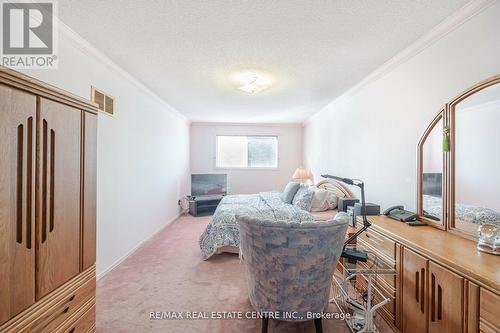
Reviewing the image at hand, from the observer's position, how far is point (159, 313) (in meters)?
2.02

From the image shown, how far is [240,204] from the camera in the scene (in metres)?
3.88

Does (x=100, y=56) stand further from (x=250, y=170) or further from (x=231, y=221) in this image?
(x=250, y=170)

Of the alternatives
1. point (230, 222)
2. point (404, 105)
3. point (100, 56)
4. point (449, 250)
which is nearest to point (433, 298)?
point (449, 250)

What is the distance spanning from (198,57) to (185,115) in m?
3.29

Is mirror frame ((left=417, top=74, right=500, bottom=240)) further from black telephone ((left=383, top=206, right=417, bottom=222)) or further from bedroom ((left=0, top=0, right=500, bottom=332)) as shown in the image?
black telephone ((left=383, top=206, right=417, bottom=222))

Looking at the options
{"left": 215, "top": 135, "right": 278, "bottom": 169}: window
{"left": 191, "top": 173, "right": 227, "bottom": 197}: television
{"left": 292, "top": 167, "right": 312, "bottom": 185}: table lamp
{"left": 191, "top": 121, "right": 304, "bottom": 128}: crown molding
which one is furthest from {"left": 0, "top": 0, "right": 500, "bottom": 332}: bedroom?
{"left": 215, "top": 135, "right": 278, "bottom": 169}: window

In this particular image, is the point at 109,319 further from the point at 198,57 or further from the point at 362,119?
the point at 362,119

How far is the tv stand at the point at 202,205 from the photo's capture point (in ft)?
18.5

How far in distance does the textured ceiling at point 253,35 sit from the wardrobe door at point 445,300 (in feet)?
6.12

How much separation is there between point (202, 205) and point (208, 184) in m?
0.59

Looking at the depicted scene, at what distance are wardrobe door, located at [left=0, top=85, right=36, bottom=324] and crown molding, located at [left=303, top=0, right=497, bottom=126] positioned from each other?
2.76m

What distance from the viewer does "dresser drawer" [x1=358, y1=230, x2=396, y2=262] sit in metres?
1.77

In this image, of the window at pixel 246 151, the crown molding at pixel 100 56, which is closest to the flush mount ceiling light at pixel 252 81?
the crown molding at pixel 100 56

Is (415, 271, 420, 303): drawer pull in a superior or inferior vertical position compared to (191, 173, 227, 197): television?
inferior
